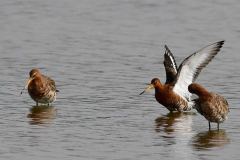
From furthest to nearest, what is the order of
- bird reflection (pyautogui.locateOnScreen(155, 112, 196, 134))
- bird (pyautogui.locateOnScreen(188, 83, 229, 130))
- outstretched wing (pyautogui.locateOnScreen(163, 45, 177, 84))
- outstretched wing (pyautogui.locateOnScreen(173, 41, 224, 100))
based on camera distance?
1. outstretched wing (pyautogui.locateOnScreen(163, 45, 177, 84))
2. outstretched wing (pyautogui.locateOnScreen(173, 41, 224, 100))
3. bird reflection (pyautogui.locateOnScreen(155, 112, 196, 134))
4. bird (pyautogui.locateOnScreen(188, 83, 229, 130))

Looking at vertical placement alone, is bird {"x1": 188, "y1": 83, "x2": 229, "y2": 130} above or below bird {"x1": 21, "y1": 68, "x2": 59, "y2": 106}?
above

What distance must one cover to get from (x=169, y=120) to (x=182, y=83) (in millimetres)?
2051

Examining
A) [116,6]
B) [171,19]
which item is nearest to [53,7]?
[116,6]

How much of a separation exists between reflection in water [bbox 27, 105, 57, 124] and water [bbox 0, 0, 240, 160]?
0.12 ft

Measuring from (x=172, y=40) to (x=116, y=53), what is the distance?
2384mm

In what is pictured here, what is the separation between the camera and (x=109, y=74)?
24.0m

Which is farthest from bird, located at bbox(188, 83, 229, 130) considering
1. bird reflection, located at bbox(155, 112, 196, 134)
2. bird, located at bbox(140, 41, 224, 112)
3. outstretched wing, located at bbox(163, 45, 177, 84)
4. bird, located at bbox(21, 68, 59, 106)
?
bird, located at bbox(21, 68, 59, 106)

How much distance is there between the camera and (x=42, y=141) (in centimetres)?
1647

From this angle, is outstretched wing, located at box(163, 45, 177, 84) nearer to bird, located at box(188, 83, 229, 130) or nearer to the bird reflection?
the bird reflection

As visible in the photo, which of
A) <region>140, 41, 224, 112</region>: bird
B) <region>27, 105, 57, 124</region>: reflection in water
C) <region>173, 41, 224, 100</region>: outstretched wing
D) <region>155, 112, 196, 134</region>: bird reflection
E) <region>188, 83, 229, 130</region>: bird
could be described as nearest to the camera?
<region>188, 83, 229, 130</region>: bird

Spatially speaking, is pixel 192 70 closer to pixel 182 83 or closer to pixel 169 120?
pixel 182 83

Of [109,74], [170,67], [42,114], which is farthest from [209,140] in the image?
[109,74]

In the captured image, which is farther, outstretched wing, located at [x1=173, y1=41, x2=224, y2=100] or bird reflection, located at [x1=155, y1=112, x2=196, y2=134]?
outstretched wing, located at [x1=173, y1=41, x2=224, y2=100]

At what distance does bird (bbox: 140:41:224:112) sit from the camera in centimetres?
2092
